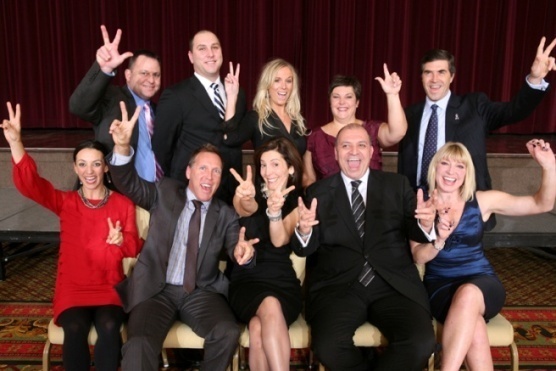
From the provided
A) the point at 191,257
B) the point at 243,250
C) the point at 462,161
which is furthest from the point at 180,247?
the point at 462,161

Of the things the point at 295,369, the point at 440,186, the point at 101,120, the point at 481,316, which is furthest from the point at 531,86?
the point at 101,120

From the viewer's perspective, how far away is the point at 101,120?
3.28 m

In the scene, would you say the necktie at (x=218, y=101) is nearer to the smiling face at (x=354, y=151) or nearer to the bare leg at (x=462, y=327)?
the smiling face at (x=354, y=151)

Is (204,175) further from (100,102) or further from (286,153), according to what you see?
(100,102)

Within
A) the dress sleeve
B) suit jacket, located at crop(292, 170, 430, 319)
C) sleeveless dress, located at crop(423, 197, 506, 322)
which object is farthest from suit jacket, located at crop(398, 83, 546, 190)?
the dress sleeve

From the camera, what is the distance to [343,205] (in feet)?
9.29

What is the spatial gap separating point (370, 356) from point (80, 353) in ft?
4.79

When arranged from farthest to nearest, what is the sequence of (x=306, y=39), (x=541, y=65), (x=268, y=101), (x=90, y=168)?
1. (x=306, y=39)
2. (x=268, y=101)
3. (x=541, y=65)
4. (x=90, y=168)

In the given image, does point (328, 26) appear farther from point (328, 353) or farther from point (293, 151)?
point (328, 353)

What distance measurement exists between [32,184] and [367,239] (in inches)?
63.0

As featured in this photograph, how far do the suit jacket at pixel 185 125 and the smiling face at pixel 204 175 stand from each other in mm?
545

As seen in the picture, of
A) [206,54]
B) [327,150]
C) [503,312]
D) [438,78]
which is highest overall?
→ [206,54]

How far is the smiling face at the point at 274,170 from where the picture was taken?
2.86 metres

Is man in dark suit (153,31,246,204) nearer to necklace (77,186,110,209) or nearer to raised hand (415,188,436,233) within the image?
necklace (77,186,110,209)
